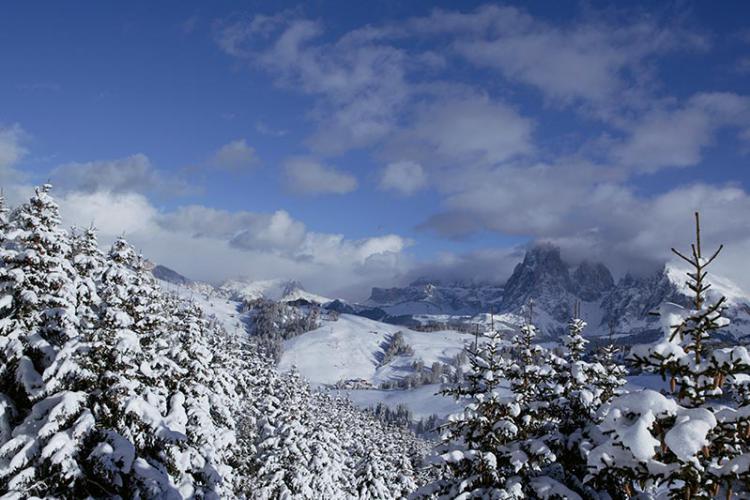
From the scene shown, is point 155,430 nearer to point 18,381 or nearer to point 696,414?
point 18,381

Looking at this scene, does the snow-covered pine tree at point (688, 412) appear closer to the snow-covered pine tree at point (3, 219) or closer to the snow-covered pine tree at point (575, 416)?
the snow-covered pine tree at point (575, 416)

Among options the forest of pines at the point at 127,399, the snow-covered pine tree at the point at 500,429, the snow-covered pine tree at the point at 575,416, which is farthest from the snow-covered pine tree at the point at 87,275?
the snow-covered pine tree at the point at 575,416

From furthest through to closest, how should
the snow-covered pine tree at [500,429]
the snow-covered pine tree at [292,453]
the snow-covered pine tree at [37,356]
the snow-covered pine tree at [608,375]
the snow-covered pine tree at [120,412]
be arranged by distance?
the snow-covered pine tree at [292,453]
the snow-covered pine tree at [608,375]
the snow-covered pine tree at [120,412]
the snow-covered pine tree at [500,429]
the snow-covered pine tree at [37,356]

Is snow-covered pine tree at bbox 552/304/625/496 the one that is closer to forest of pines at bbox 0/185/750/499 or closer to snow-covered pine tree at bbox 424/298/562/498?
forest of pines at bbox 0/185/750/499

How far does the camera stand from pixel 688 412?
5887mm

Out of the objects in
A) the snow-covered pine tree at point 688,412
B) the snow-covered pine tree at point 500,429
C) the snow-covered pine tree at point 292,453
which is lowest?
the snow-covered pine tree at point 292,453

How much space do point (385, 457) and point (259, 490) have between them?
21896mm

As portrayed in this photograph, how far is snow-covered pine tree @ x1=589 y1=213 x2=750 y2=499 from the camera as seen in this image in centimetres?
581

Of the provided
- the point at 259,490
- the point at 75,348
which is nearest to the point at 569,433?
the point at 75,348

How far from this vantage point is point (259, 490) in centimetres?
3175

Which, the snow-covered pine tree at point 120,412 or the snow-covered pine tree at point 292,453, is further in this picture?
the snow-covered pine tree at point 292,453

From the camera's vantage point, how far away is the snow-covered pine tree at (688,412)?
19.1 ft

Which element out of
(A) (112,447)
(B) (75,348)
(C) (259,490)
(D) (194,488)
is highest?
(B) (75,348)

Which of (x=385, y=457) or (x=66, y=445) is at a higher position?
(x=66, y=445)
